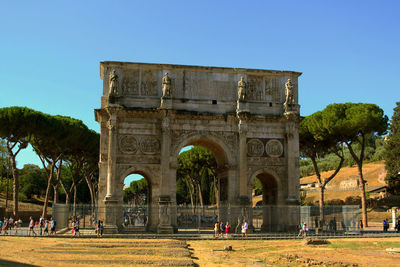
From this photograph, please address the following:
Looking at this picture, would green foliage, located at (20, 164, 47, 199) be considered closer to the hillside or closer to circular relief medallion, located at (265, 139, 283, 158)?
the hillside

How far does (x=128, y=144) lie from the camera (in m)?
26.3

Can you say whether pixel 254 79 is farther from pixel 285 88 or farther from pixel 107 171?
pixel 107 171

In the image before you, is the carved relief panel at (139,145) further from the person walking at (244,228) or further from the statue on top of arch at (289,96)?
the statue on top of arch at (289,96)

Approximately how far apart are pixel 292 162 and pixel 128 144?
10.5 m

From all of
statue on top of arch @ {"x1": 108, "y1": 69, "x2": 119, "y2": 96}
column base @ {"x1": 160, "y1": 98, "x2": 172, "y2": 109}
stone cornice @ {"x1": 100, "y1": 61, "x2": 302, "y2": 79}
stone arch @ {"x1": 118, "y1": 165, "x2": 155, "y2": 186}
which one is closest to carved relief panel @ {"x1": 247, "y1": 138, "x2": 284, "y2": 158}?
stone cornice @ {"x1": 100, "y1": 61, "x2": 302, "y2": 79}

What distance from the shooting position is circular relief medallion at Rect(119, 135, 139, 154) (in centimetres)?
2620

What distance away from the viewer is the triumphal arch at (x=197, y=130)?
2581cm

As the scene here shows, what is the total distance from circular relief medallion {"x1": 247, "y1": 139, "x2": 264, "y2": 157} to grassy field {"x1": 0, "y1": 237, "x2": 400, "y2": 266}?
25.6 ft

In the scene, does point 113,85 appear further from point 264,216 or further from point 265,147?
point 264,216

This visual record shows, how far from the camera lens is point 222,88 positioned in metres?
27.7

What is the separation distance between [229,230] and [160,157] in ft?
20.0

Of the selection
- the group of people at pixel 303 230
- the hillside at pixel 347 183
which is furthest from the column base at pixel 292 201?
the hillside at pixel 347 183

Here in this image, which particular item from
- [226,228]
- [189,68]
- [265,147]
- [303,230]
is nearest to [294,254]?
[303,230]

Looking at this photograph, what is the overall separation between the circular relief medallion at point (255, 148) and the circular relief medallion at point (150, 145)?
588 cm
